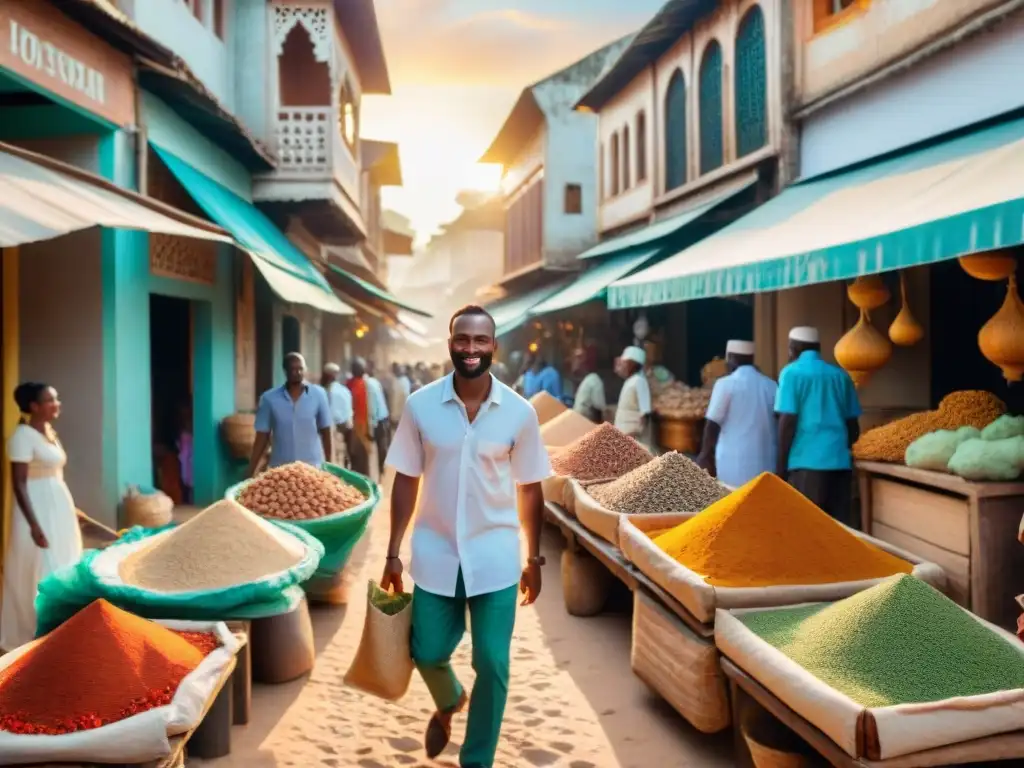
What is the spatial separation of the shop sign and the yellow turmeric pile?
4976 millimetres

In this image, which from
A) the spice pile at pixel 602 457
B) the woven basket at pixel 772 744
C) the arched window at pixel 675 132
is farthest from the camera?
the arched window at pixel 675 132

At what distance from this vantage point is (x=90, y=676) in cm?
282

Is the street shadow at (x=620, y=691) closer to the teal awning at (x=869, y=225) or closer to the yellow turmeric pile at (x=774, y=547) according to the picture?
the yellow turmeric pile at (x=774, y=547)

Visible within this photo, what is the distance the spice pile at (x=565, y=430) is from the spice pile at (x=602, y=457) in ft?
4.39

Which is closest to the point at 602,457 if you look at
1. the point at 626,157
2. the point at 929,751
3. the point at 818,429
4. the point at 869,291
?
the point at 818,429

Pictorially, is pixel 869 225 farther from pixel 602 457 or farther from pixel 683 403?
pixel 683 403

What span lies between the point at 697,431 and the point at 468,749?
644 cm

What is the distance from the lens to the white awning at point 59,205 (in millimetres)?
4066

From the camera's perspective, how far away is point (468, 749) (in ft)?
10.5

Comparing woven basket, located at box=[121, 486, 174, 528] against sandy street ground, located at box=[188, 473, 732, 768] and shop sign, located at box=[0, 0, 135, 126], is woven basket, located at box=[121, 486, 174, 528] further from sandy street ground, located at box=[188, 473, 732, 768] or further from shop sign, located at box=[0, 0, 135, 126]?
shop sign, located at box=[0, 0, 135, 126]

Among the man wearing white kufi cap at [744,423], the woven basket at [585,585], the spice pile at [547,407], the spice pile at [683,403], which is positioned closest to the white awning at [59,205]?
the woven basket at [585,585]

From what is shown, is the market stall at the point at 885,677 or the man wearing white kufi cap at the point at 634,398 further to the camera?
the man wearing white kufi cap at the point at 634,398

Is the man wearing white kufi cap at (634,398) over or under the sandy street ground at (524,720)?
over

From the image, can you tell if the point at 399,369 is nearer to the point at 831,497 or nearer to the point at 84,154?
the point at 84,154
